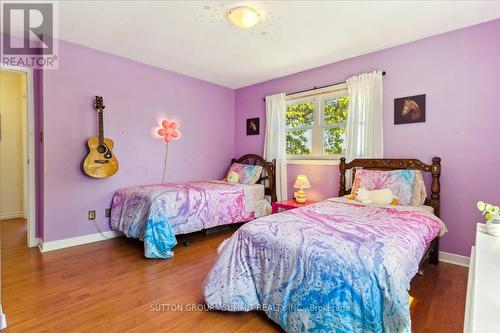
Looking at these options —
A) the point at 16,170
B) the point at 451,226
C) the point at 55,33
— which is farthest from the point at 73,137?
the point at 451,226

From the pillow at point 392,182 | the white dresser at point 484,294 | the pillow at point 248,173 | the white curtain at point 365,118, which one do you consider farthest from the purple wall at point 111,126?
the white dresser at point 484,294

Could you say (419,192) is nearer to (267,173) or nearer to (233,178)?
(267,173)

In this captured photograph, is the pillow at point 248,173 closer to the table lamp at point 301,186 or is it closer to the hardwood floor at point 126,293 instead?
the table lamp at point 301,186

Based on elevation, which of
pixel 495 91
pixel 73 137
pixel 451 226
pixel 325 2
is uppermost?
pixel 325 2

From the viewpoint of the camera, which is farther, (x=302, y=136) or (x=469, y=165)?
(x=302, y=136)

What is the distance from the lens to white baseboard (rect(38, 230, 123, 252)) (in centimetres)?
286

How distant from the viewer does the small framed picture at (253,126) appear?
14.8 feet

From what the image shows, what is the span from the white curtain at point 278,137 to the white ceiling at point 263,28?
2.26ft

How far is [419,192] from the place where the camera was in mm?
2572

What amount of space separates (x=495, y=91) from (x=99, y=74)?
430cm

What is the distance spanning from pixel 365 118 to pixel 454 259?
1763mm

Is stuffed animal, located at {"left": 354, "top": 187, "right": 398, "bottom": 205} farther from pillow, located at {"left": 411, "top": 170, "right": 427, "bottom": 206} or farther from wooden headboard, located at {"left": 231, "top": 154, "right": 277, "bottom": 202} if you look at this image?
wooden headboard, located at {"left": 231, "top": 154, "right": 277, "bottom": 202}

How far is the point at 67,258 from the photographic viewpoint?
266cm

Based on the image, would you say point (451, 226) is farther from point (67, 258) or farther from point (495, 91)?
point (67, 258)
